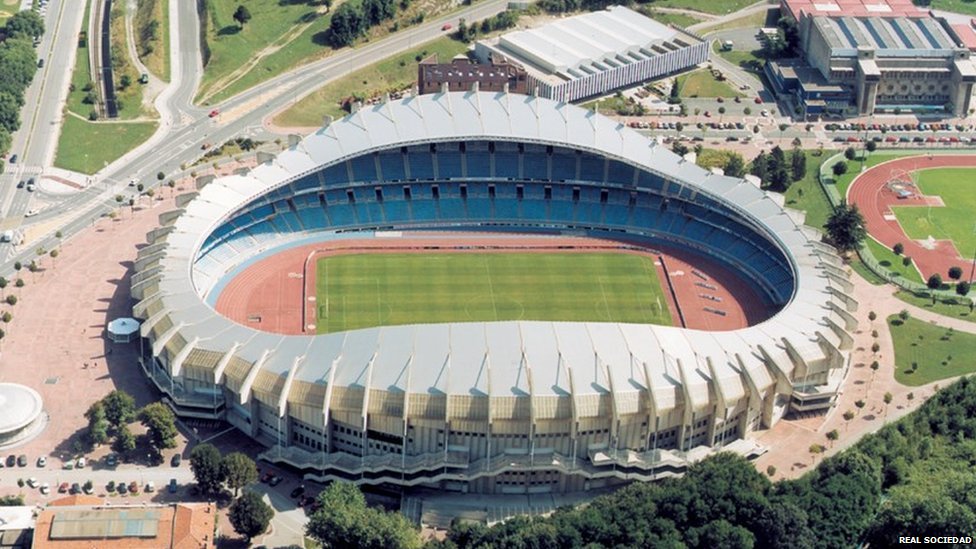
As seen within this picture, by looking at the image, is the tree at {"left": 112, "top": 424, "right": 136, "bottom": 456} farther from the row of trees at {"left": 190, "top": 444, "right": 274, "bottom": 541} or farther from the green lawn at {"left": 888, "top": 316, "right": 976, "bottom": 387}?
the green lawn at {"left": 888, "top": 316, "right": 976, "bottom": 387}

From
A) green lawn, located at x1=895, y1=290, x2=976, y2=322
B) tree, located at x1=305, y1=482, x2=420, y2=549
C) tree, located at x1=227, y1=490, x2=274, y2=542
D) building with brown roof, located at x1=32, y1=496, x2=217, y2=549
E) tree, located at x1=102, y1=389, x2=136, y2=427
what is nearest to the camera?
building with brown roof, located at x1=32, y1=496, x2=217, y2=549

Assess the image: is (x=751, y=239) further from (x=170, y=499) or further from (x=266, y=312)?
(x=170, y=499)

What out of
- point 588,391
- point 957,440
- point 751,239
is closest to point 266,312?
point 588,391

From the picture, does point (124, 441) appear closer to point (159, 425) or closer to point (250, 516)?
point (159, 425)

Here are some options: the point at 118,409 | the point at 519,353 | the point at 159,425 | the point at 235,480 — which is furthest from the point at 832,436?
the point at 118,409

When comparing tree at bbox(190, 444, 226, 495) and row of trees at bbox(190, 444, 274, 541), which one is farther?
tree at bbox(190, 444, 226, 495)

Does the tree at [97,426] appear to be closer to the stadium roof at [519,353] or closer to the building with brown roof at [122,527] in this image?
the stadium roof at [519,353]

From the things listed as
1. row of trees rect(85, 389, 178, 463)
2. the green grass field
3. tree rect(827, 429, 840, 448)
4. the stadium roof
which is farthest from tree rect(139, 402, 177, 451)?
tree rect(827, 429, 840, 448)
